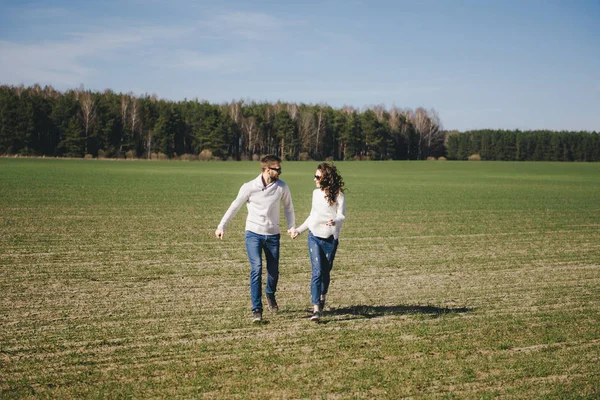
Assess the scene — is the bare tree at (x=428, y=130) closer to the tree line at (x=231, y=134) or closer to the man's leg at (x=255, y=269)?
the tree line at (x=231, y=134)

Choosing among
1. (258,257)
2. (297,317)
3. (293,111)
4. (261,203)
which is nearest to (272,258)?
(258,257)

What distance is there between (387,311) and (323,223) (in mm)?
1709

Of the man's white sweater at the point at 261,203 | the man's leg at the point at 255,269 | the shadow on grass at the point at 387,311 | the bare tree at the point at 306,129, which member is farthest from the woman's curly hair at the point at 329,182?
the bare tree at the point at 306,129

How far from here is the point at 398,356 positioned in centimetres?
626

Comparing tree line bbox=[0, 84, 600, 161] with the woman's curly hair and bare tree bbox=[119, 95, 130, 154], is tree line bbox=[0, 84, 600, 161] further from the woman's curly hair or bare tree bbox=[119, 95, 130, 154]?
the woman's curly hair

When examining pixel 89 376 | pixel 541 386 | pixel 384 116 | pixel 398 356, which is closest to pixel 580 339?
pixel 541 386

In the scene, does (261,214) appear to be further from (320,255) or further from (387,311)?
(387,311)

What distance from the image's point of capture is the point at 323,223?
25.6 feet

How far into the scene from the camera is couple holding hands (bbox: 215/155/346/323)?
25.1ft

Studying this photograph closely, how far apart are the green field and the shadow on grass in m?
0.05

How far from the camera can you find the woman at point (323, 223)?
772 cm

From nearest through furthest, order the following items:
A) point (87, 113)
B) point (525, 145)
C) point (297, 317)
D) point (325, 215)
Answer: point (325, 215), point (297, 317), point (87, 113), point (525, 145)

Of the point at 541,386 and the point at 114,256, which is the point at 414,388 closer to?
the point at 541,386

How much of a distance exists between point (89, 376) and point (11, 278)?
5415 millimetres
